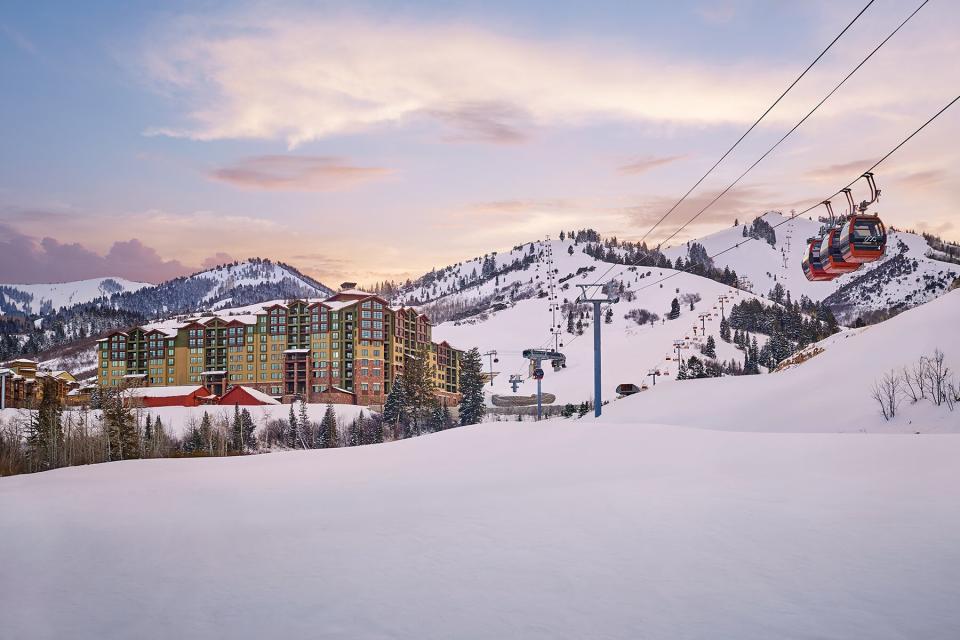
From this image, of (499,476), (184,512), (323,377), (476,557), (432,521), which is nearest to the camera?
(476,557)

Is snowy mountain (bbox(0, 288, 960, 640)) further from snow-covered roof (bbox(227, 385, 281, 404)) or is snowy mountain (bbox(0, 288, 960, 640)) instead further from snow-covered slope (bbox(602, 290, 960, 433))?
snow-covered roof (bbox(227, 385, 281, 404))

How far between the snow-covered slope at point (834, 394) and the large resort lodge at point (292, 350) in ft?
237

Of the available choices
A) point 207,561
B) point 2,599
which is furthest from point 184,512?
point 2,599

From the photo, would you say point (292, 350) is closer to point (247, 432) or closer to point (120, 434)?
point (247, 432)

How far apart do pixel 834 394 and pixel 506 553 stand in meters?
29.0

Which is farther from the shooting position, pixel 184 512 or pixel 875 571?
pixel 184 512

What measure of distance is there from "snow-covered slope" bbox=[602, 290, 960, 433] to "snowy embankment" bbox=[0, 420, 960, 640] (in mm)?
10745

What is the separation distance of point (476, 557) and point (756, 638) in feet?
12.3

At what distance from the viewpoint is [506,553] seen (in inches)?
368

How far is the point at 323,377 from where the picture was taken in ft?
380

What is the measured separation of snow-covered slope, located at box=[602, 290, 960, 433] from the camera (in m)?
29.1

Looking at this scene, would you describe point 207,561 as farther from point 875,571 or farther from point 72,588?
point 875,571

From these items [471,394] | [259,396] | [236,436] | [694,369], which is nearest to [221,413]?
→ [259,396]

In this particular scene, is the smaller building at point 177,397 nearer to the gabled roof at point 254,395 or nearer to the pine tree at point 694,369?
the gabled roof at point 254,395
